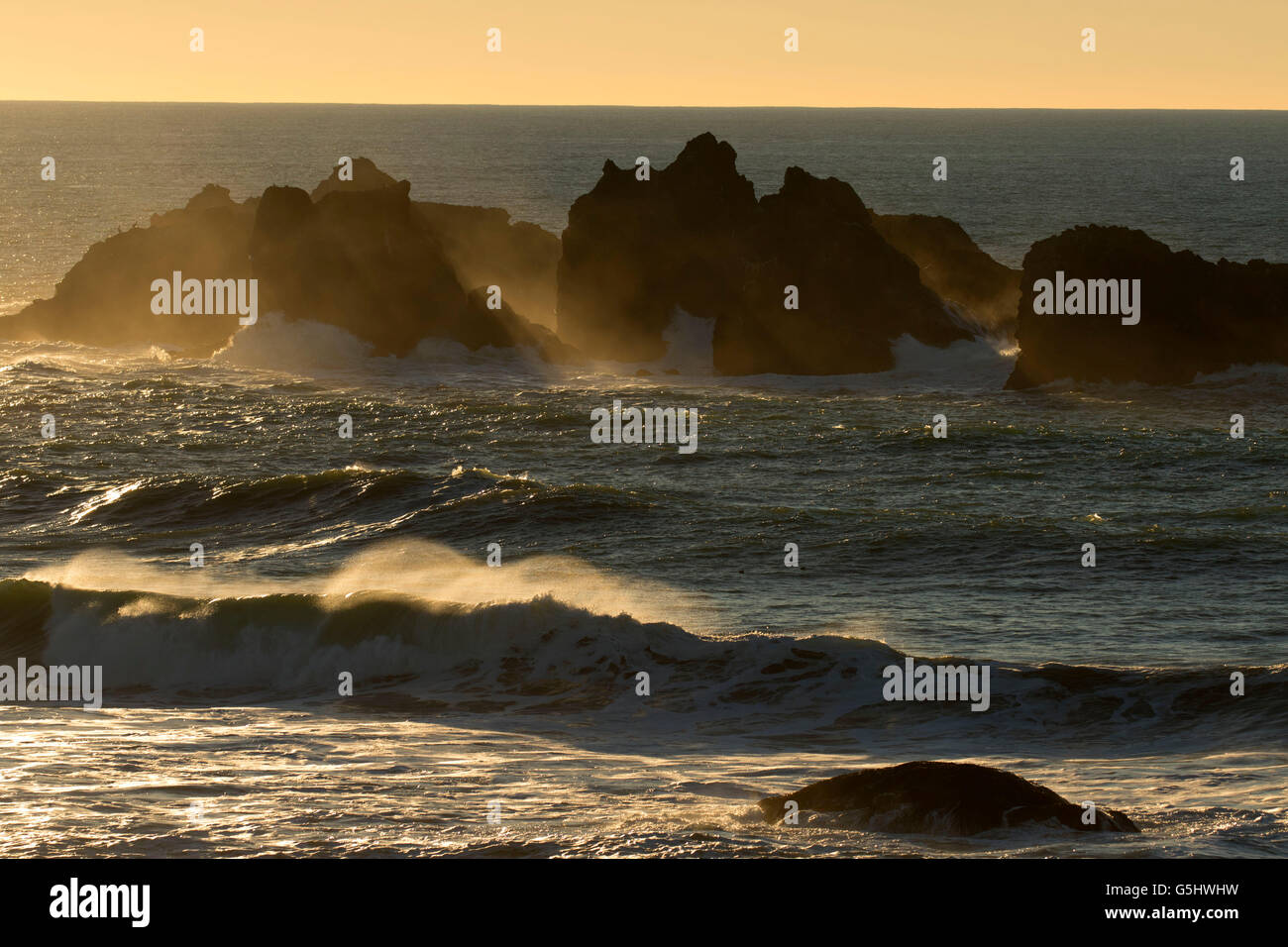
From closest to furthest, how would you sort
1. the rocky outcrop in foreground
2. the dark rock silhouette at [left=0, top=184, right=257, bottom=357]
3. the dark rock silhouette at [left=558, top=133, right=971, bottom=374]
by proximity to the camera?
the dark rock silhouette at [left=558, top=133, right=971, bottom=374], the rocky outcrop in foreground, the dark rock silhouette at [left=0, top=184, right=257, bottom=357]

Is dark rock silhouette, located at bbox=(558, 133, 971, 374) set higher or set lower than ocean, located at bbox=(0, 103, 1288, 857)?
higher

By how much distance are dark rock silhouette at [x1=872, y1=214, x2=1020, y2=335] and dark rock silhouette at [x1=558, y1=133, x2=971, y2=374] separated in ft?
20.7

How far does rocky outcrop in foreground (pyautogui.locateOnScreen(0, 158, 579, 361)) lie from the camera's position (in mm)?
60781

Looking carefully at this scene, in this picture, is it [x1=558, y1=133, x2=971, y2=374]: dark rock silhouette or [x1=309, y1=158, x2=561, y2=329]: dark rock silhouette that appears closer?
[x1=558, y1=133, x2=971, y2=374]: dark rock silhouette

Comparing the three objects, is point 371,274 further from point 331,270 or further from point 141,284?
point 141,284

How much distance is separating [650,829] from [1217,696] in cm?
1053

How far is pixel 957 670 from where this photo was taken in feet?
78.9

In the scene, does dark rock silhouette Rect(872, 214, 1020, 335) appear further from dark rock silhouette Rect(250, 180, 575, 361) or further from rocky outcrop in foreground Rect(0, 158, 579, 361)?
dark rock silhouette Rect(250, 180, 575, 361)

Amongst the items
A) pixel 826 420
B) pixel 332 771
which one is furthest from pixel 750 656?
pixel 826 420

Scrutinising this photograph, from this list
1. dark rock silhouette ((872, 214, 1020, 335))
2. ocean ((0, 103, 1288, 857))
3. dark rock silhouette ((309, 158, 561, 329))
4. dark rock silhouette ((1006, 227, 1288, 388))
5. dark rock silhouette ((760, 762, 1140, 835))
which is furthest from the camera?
dark rock silhouette ((309, 158, 561, 329))

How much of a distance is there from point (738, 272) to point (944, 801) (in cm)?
4687

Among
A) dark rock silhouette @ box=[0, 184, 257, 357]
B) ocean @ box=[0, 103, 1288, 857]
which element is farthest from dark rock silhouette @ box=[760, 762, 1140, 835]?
dark rock silhouette @ box=[0, 184, 257, 357]

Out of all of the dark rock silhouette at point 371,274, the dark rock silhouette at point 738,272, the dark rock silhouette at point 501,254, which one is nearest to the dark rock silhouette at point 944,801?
the dark rock silhouette at point 738,272
